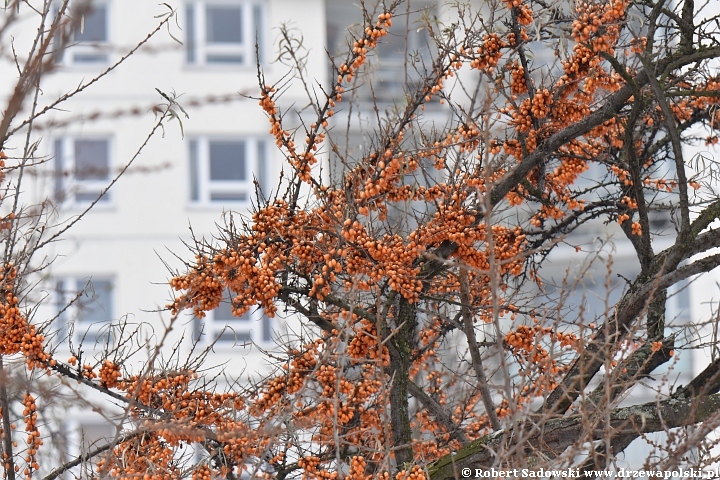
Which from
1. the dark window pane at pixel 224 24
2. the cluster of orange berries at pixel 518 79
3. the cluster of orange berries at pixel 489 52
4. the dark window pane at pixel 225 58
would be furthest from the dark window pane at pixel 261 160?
the cluster of orange berries at pixel 489 52

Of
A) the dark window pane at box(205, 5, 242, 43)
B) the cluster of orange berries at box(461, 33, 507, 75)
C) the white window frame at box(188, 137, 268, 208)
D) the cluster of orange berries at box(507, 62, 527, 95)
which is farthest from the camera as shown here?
the dark window pane at box(205, 5, 242, 43)

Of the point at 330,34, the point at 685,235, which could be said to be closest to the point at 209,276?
the point at 685,235

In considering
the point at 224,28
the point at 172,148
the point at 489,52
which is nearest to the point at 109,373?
the point at 489,52

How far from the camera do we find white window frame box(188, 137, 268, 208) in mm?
13297

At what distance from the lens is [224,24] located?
543 inches

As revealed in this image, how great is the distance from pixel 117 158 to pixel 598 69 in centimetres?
1061

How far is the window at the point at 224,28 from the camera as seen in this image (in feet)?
44.0

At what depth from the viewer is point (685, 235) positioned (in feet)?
12.1

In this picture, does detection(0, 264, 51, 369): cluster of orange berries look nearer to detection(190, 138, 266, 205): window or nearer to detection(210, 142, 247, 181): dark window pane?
detection(190, 138, 266, 205): window

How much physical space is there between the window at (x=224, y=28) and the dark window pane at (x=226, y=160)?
4.36 ft

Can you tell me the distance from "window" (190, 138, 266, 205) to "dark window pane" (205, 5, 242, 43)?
1.69 metres

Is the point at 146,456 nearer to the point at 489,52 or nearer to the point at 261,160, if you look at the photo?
the point at 489,52

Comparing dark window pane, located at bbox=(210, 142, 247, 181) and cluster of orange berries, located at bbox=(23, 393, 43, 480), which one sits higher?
dark window pane, located at bbox=(210, 142, 247, 181)

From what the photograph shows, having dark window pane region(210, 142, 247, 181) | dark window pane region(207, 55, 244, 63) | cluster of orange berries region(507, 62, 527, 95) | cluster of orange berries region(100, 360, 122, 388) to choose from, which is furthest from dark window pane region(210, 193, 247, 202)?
cluster of orange berries region(507, 62, 527, 95)
